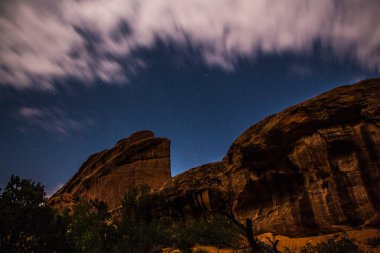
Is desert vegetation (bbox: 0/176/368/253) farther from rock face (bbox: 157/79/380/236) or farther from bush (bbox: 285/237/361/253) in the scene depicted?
rock face (bbox: 157/79/380/236)

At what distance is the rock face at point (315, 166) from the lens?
1505cm

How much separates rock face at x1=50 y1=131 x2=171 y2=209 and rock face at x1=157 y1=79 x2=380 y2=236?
28.9 meters

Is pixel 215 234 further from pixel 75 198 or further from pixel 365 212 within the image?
pixel 75 198

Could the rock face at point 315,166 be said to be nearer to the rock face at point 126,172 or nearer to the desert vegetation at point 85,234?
the desert vegetation at point 85,234

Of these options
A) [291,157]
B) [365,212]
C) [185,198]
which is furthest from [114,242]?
[365,212]

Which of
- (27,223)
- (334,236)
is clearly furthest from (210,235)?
(27,223)

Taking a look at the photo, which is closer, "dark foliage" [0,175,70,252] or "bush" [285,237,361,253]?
"bush" [285,237,361,253]

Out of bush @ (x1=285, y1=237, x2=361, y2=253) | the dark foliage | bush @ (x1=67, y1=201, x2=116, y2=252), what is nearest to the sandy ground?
bush @ (x1=285, y1=237, x2=361, y2=253)

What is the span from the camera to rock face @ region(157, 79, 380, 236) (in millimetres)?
15055

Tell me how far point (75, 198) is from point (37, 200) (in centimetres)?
3788

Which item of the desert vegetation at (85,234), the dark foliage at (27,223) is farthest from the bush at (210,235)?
the dark foliage at (27,223)

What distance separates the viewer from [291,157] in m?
18.2

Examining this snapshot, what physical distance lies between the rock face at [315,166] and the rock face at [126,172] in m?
28.9

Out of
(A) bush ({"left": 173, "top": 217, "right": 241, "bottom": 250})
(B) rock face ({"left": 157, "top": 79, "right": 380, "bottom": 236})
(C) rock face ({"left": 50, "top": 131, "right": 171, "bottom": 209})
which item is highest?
(C) rock face ({"left": 50, "top": 131, "right": 171, "bottom": 209})
